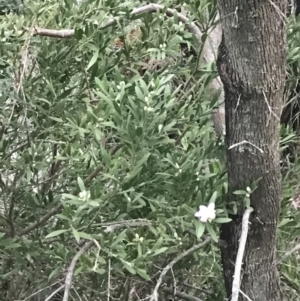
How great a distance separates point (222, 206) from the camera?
1.10 meters

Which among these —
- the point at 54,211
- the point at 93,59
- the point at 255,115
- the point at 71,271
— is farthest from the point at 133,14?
the point at 71,271

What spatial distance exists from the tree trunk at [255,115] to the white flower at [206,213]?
0.38 ft

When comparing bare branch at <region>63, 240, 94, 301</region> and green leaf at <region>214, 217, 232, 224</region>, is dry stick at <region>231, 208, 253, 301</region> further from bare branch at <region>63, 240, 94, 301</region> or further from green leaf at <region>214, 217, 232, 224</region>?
bare branch at <region>63, 240, 94, 301</region>

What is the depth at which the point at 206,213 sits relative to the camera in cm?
101

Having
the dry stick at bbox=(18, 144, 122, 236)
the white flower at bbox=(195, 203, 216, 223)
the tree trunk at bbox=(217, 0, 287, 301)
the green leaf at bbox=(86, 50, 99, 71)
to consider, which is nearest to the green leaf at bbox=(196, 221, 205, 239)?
the white flower at bbox=(195, 203, 216, 223)

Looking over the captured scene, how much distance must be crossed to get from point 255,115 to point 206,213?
0.77 ft

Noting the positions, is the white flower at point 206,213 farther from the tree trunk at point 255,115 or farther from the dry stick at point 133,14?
the dry stick at point 133,14

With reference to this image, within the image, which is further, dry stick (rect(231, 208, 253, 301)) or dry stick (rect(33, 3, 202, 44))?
dry stick (rect(33, 3, 202, 44))

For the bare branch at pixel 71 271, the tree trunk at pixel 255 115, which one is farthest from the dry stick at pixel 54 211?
the tree trunk at pixel 255 115

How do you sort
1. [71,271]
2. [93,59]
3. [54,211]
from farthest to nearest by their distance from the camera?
[54,211], [93,59], [71,271]

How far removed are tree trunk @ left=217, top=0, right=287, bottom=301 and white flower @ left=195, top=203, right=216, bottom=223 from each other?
115 mm

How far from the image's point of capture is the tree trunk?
0.99 metres

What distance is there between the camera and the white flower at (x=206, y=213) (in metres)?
1.00

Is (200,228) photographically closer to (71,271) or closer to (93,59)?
(71,271)
